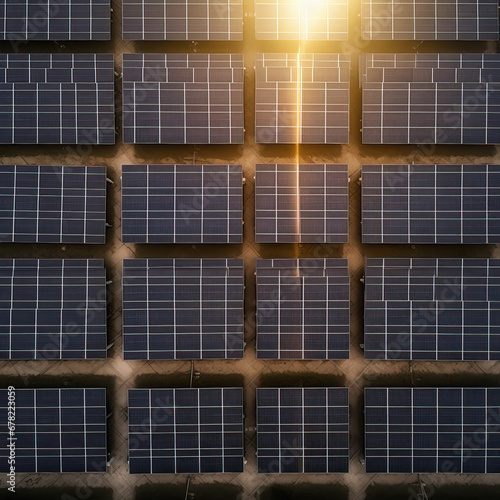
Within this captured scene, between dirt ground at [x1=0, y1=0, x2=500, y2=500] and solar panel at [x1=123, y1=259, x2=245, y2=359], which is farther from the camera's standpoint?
dirt ground at [x1=0, y1=0, x2=500, y2=500]

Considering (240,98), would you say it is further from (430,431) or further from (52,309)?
(430,431)

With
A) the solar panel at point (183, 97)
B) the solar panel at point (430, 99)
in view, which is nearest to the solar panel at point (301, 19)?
the solar panel at point (183, 97)

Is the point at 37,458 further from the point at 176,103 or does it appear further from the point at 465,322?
the point at 465,322

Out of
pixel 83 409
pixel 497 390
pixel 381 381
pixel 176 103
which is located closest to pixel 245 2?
pixel 176 103

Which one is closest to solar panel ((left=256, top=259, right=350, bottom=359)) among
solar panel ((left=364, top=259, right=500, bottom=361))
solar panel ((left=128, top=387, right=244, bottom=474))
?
solar panel ((left=364, top=259, right=500, bottom=361))

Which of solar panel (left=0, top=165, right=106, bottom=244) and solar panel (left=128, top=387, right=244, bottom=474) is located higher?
solar panel (left=0, top=165, right=106, bottom=244)

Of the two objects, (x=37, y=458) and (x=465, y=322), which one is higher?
(x=465, y=322)

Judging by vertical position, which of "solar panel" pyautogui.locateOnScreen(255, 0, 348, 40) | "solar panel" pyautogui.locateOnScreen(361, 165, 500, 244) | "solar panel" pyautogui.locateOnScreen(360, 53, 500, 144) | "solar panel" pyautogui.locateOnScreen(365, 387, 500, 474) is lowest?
"solar panel" pyautogui.locateOnScreen(365, 387, 500, 474)

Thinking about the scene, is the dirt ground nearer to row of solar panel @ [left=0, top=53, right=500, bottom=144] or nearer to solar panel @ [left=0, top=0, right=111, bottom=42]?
solar panel @ [left=0, top=0, right=111, bottom=42]
